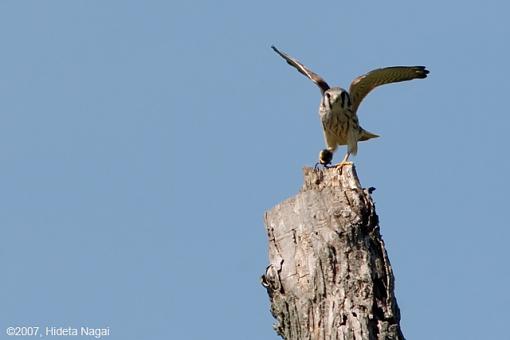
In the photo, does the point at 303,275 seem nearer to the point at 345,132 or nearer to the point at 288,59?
the point at 345,132

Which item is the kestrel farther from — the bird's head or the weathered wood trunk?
the weathered wood trunk

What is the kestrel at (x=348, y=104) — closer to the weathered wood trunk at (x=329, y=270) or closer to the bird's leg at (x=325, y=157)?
the bird's leg at (x=325, y=157)

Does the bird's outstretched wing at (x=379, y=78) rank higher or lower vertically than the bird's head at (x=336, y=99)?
higher

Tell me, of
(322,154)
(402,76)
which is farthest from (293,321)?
(402,76)

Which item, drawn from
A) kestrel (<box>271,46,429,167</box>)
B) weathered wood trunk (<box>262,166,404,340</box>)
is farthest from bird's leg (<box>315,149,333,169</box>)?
weathered wood trunk (<box>262,166,404,340</box>)

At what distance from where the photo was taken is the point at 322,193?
7422mm

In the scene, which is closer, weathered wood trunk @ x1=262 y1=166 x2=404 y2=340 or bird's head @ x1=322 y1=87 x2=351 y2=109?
weathered wood trunk @ x1=262 y1=166 x2=404 y2=340

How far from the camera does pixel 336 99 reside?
11266 millimetres

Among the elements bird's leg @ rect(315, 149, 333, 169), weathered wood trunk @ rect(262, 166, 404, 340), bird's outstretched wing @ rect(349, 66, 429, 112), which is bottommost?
weathered wood trunk @ rect(262, 166, 404, 340)

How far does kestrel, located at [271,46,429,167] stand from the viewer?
11.2m

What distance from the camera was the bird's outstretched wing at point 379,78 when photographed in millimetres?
11180

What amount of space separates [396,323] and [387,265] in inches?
17.1

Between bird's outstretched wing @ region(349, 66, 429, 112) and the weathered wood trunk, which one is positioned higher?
bird's outstretched wing @ region(349, 66, 429, 112)

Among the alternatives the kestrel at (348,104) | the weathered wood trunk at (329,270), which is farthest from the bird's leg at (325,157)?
the weathered wood trunk at (329,270)
